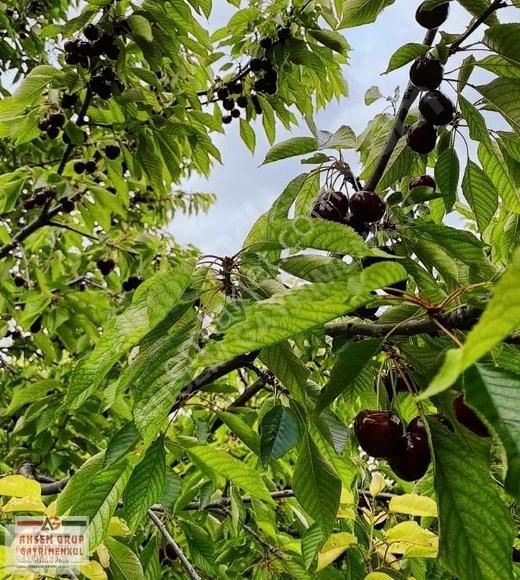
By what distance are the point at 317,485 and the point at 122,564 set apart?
43 cm

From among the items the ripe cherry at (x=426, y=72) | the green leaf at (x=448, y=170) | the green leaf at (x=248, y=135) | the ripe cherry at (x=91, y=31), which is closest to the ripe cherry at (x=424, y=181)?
the green leaf at (x=448, y=170)

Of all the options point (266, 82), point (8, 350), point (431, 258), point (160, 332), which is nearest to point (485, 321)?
point (160, 332)

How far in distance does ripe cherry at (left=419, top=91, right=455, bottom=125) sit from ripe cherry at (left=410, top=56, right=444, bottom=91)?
4 cm

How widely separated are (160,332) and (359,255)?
0.89 ft

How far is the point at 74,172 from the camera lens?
8.78 feet

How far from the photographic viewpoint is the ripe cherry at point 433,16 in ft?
3.31

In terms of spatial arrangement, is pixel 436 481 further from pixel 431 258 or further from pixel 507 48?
pixel 507 48

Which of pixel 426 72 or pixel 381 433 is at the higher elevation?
pixel 426 72

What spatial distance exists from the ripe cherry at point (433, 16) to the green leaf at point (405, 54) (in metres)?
0.06

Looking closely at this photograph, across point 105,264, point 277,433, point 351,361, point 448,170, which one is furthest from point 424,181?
point 105,264

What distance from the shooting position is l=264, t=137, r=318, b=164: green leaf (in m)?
1.09

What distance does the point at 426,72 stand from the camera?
1007 millimetres

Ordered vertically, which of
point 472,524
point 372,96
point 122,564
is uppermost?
point 372,96

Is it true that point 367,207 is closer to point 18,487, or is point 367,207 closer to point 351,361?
point 351,361
